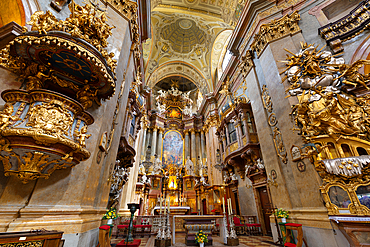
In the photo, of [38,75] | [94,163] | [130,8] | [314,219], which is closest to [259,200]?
[314,219]

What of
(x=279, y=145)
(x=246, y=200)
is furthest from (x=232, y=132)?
(x=279, y=145)

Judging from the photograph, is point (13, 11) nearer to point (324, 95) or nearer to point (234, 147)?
point (324, 95)

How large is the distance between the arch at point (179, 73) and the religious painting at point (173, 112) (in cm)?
415

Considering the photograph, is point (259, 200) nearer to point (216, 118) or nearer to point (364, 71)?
point (364, 71)

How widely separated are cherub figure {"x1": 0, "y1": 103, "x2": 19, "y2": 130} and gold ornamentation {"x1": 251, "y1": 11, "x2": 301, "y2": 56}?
8.31 meters

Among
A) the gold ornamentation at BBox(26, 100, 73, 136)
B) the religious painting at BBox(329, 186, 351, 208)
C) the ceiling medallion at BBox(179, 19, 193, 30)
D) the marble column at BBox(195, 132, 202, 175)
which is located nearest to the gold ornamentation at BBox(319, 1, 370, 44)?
the religious painting at BBox(329, 186, 351, 208)

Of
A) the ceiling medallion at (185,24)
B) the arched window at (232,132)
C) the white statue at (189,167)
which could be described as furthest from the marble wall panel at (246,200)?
the ceiling medallion at (185,24)

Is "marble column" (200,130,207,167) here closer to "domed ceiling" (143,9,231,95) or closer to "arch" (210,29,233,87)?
"domed ceiling" (143,9,231,95)

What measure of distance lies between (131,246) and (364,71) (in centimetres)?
823

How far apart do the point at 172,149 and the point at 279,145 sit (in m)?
13.3

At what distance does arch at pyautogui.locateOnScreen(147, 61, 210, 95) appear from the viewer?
17.1m

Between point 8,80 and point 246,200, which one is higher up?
point 8,80

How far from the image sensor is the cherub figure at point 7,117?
2.56 meters

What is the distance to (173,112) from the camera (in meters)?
Result: 20.5
